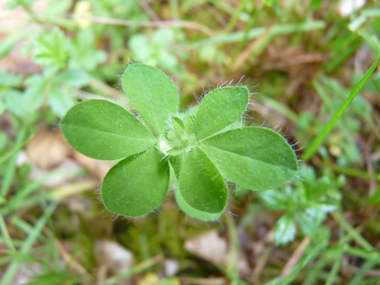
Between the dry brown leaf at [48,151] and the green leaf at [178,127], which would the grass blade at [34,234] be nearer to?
the dry brown leaf at [48,151]

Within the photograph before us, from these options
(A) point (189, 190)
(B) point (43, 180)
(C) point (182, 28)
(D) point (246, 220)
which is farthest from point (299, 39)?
(B) point (43, 180)

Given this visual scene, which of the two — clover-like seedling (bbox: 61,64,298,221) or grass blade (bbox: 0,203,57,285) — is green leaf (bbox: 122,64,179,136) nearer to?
clover-like seedling (bbox: 61,64,298,221)

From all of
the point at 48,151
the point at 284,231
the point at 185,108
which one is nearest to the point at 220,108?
the point at 284,231

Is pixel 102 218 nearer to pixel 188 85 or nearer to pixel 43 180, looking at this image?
pixel 43 180

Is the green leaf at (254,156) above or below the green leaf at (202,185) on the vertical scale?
above

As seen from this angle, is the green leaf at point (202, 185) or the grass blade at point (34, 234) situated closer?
the green leaf at point (202, 185)

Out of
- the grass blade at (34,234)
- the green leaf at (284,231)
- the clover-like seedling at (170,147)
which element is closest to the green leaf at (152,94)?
the clover-like seedling at (170,147)

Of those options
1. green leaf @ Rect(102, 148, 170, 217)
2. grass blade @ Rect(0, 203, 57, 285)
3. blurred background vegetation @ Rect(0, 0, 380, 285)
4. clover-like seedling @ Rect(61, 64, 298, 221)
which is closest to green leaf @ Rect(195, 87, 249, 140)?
clover-like seedling @ Rect(61, 64, 298, 221)
